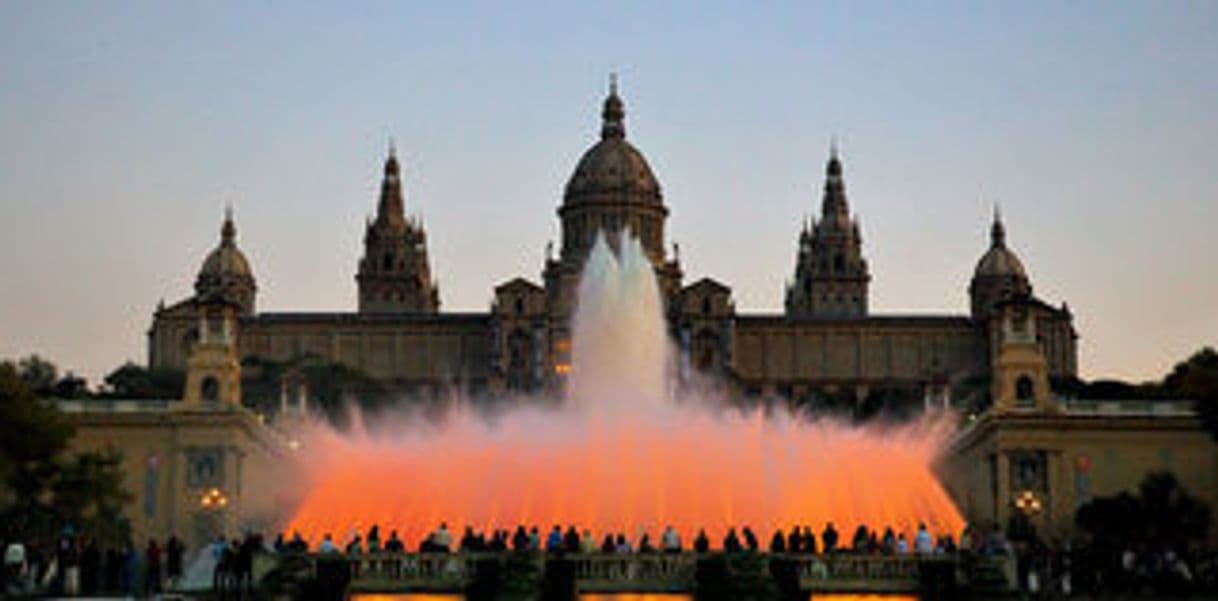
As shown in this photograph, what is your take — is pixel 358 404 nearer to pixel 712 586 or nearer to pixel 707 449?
pixel 707 449

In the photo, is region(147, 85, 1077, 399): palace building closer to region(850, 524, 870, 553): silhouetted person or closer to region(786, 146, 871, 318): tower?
region(786, 146, 871, 318): tower

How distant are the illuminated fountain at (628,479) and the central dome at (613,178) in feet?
380

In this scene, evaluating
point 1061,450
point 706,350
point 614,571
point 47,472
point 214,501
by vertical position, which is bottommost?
point 614,571

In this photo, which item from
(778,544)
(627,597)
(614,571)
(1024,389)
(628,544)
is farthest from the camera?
(1024,389)

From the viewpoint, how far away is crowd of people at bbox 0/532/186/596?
44531 millimetres

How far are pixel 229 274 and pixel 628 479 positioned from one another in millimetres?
125829

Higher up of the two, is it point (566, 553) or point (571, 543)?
point (571, 543)

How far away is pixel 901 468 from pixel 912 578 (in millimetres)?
14881

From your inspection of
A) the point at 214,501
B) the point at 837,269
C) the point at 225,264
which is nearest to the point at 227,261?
the point at 225,264

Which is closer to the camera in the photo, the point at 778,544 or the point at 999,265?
the point at 778,544

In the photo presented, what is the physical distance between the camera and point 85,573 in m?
45.6

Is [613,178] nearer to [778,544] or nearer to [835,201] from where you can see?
[835,201]

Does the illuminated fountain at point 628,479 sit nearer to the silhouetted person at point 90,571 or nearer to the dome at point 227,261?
the silhouetted person at point 90,571

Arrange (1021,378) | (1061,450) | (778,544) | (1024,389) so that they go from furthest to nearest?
(1024,389) → (1021,378) → (1061,450) → (778,544)
